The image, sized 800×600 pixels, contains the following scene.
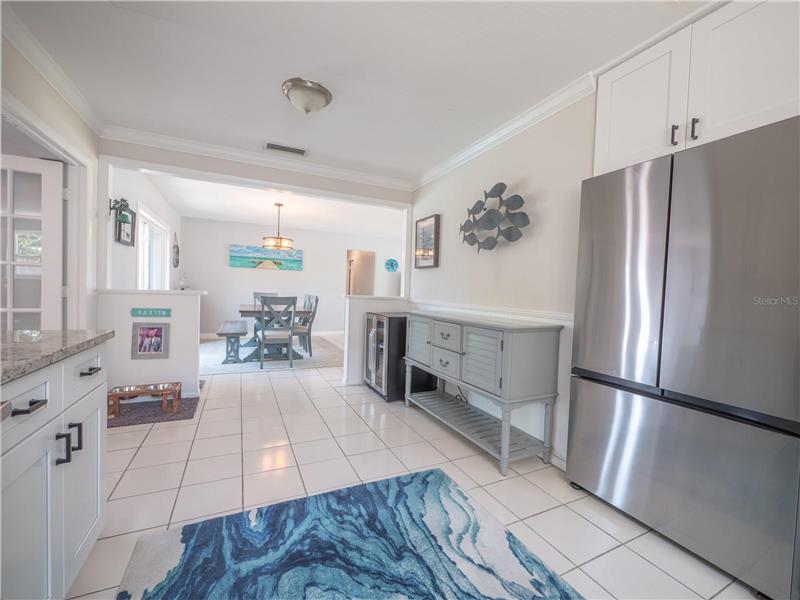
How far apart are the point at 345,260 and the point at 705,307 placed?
23.3 ft

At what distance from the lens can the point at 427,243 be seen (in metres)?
3.81

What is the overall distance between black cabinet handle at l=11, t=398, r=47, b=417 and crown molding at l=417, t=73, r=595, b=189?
9.41ft

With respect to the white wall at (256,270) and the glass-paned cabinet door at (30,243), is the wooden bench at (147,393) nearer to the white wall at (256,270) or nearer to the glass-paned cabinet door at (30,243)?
the glass-paned cabinet door at (30,243)

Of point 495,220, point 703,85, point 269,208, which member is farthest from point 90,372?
point 269,208

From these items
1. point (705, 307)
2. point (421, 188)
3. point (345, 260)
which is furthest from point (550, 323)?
point (345, 260)

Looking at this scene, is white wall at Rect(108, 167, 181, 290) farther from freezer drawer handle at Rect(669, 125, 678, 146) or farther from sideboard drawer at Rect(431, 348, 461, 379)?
freezer drawer handle at Rect(669, 125, 678, 146)

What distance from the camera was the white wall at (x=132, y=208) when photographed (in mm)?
3301

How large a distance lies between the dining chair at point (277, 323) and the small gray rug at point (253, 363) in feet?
0.56

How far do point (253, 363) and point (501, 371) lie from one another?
3.91 m

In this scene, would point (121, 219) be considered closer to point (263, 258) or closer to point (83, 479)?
point (83, 479)

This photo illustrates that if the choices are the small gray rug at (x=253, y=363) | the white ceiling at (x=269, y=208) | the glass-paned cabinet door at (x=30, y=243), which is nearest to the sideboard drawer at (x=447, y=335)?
the white ceiling at (x=269, y=208)

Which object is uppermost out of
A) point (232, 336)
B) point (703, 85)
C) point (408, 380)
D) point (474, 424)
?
point (703, 85)

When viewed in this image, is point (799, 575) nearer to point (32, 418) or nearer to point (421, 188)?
point (32, 418)

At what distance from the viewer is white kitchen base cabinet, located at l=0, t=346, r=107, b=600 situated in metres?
0.85
